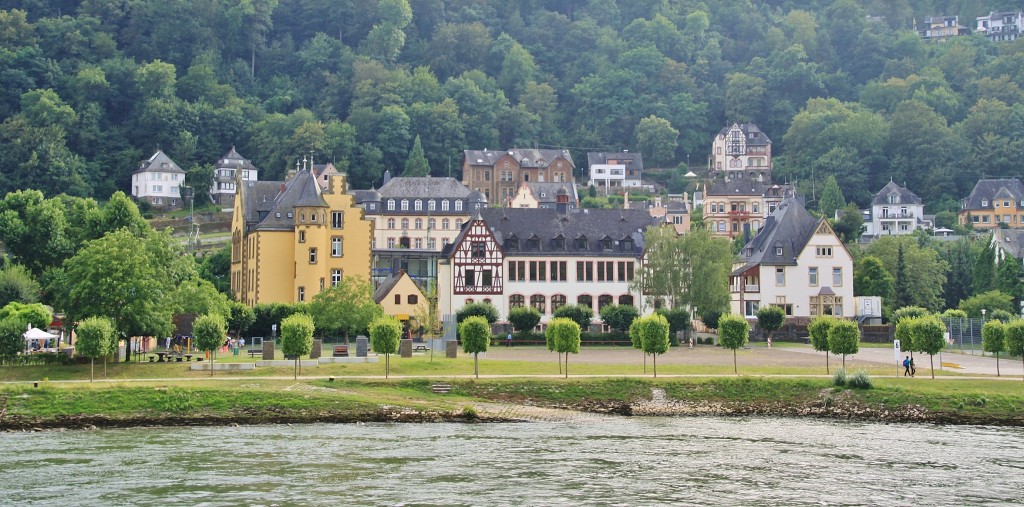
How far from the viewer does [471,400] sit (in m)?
63.5

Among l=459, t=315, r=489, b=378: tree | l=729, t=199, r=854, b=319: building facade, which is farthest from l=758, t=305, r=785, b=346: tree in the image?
l=459, t=315, r=489, b=378: tree

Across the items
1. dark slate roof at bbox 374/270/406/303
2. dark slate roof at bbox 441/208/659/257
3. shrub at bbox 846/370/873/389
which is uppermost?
dark slate roof at bbox 441/208/659/257

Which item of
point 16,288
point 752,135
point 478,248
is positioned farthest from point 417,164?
point 16,288

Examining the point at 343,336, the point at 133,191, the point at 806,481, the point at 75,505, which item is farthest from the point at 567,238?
the point at 133,191

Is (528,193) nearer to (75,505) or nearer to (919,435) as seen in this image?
(919,435)

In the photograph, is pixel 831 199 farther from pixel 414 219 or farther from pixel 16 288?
pixel 16 288

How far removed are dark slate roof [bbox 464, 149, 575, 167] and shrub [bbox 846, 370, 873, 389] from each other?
373ft

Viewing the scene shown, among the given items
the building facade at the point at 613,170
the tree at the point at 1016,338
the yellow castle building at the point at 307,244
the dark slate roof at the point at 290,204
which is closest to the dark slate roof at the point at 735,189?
the building facade at the point at 613,170

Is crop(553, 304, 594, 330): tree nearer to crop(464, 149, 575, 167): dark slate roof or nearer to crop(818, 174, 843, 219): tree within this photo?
crop(818, 174, 843, 219): tree

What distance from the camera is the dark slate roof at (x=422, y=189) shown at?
13425 centimetres

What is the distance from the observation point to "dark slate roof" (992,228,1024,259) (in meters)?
140

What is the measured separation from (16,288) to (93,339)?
32034 millimetres

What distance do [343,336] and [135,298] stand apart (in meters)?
22.0

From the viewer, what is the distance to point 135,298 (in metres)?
71.5
